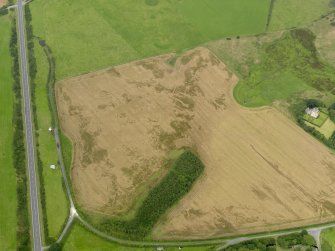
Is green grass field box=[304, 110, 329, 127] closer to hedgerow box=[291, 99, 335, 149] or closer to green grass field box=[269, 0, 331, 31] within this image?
hedgerow box=[291, 99, 335, 149]

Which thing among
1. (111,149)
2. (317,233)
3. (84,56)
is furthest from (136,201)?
(84,56)

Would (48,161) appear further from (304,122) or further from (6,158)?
(304,122)

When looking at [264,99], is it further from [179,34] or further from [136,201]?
[136,201]

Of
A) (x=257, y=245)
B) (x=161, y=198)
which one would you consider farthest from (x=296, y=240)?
(x=161, y=198)

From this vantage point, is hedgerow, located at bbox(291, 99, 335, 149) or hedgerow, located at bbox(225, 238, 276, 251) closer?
hedgerow, located at bbox(225, 238, 276, 251)

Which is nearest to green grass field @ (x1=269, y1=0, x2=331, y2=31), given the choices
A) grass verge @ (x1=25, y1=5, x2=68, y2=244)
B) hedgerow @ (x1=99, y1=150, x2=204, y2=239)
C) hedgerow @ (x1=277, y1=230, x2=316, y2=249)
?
hedgerow @ (x1=99, y1=150, x2=204, y2=239)
